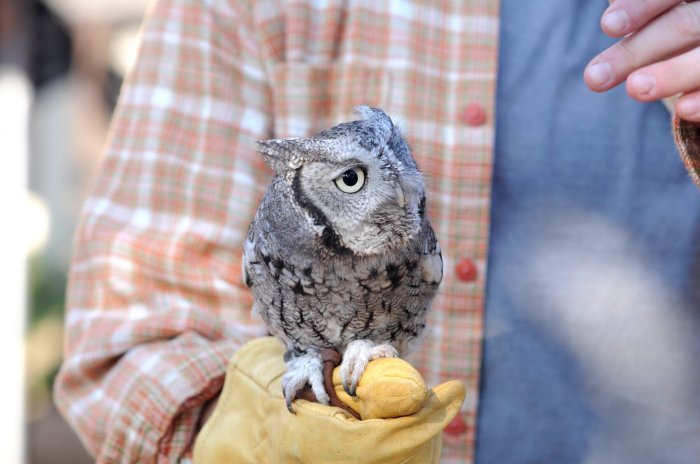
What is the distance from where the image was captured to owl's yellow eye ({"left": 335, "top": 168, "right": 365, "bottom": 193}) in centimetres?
96

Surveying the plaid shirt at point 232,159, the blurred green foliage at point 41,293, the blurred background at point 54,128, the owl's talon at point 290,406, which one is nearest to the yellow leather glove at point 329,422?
the owl's talon at point 290,406

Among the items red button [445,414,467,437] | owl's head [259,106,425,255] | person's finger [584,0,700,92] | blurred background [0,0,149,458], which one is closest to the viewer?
owl's head [259,106,425,255]

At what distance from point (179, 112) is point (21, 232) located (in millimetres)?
2495

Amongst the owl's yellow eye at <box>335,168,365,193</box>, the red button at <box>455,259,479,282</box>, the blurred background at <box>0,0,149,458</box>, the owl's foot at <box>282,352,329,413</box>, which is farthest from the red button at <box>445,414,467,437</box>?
the blurred background at <box>0,0,149,458</box>

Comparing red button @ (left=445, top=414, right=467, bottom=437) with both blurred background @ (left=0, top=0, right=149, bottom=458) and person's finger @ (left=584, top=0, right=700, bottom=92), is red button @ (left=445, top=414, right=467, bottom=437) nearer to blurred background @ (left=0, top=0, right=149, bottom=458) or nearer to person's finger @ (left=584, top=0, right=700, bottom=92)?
person's finger @ (left=584, top=0, right=700, bottom=92)

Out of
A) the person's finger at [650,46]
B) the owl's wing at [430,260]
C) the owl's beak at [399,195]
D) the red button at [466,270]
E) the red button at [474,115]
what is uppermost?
the person's finger at [650,46]

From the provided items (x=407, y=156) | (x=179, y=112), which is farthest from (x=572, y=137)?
(x=179, y=112)

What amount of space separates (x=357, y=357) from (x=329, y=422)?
0.37ft

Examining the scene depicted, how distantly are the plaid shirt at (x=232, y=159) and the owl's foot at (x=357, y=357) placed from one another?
12.6 inches

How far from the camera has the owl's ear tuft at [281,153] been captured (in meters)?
0.98

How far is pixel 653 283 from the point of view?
4.83ft

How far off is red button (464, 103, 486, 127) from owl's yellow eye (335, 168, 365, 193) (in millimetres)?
579

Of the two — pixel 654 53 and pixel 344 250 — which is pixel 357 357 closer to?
pixel 344 250

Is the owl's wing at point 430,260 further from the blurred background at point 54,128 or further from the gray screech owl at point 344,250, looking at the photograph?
the blurred background at point 54,128
